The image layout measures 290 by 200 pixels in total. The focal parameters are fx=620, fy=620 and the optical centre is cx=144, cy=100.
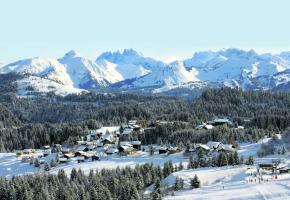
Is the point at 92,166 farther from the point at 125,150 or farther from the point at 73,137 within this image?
the point at 73,137

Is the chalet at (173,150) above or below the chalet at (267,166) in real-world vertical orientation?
above

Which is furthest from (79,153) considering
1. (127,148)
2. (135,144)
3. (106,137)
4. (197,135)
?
(197,135)

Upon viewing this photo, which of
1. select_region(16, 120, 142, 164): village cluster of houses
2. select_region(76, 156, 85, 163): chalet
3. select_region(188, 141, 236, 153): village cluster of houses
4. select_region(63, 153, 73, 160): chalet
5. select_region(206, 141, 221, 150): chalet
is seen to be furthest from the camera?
select_region(16, 120, 142, 164): village cluster of houses

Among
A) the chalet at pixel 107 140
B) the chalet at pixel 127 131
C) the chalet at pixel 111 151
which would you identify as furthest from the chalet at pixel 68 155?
the chalet at pixel 127 131

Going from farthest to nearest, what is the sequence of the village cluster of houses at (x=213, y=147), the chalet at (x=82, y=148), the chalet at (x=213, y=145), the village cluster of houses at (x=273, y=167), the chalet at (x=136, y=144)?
the chalet at (x=82, y=148)
the chalet at (x=136, y=144)
the chalet at (x=213, y=145)
the village cluster of houses at (x=213, y=147)
the village cluster of houses at (x=273, y=167)

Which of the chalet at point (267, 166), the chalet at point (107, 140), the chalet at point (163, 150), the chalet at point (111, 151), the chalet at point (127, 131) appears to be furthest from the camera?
the chalet at point (127, 131)

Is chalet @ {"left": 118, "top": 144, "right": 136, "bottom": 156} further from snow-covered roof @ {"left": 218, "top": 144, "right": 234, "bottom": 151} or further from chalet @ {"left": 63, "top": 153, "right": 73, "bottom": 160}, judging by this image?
snow-covered roof @ {"left": 218, "top": 144, "right": 234, "bottom": 151}

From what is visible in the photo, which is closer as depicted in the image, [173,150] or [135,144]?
[173,150]

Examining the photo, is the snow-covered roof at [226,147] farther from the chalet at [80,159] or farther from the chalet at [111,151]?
the chalet at [80,159]

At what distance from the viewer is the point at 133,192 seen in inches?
3974

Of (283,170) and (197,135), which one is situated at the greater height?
(197,135)

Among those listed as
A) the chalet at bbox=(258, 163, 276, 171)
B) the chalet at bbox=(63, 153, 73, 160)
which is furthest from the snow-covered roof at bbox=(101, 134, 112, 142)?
the chalet at bbox=(258, 163, 276, 171)

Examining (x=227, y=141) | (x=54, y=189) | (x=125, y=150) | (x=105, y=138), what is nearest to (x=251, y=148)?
(x=227, y=141)

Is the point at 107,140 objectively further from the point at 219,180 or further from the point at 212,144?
the point at 219,180
